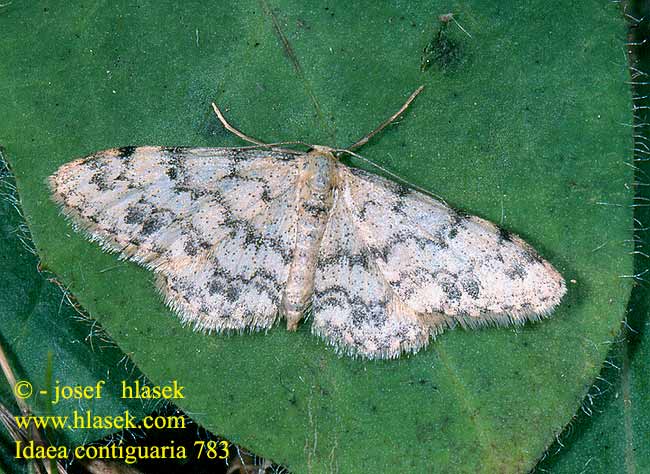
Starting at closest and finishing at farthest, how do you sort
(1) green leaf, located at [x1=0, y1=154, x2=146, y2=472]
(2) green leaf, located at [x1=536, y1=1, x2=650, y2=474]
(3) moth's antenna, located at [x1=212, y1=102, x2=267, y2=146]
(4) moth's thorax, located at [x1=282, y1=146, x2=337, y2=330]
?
(4) moth's thorax, located at [x1=282, y1=146, x2=337, y2=330] → (3) moth's antenna, located at [x1=212, y1=102, x2=267, y2=146] → (2) green leaf, located at [x1=536, y1=1, x2=650, y2=474] → (1) green leaf, located at [x1=0, y1=154, x2=146, y2=472]

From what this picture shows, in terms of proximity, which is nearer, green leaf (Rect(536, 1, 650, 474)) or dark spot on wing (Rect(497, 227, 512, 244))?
dark spot on wing (Rect(497, 227, 512, 244))

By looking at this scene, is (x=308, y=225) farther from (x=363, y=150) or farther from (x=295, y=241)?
(x=363, y=150)

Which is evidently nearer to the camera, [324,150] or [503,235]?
[503,235]

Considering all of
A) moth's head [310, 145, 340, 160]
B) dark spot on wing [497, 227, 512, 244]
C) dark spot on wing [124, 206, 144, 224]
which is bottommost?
dark spot on wing [497, 227, 512, 244]

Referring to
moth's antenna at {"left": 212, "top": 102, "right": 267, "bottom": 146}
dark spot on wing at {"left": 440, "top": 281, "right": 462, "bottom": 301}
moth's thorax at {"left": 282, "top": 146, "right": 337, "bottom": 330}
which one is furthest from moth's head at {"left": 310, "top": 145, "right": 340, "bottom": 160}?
dark spot on wing at {"left": 440, "top": 281, "right": 462, "bottom": 301}

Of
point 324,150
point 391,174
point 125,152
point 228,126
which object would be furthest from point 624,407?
→ point 125,152

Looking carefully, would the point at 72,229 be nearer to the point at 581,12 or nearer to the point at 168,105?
the point at 168,105

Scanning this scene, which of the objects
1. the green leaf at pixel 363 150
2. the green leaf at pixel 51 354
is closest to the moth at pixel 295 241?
the green leaf at pixel 363 150

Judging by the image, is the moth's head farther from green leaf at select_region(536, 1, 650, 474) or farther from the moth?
green leaf at select_region(536, 1, 650, 474)
